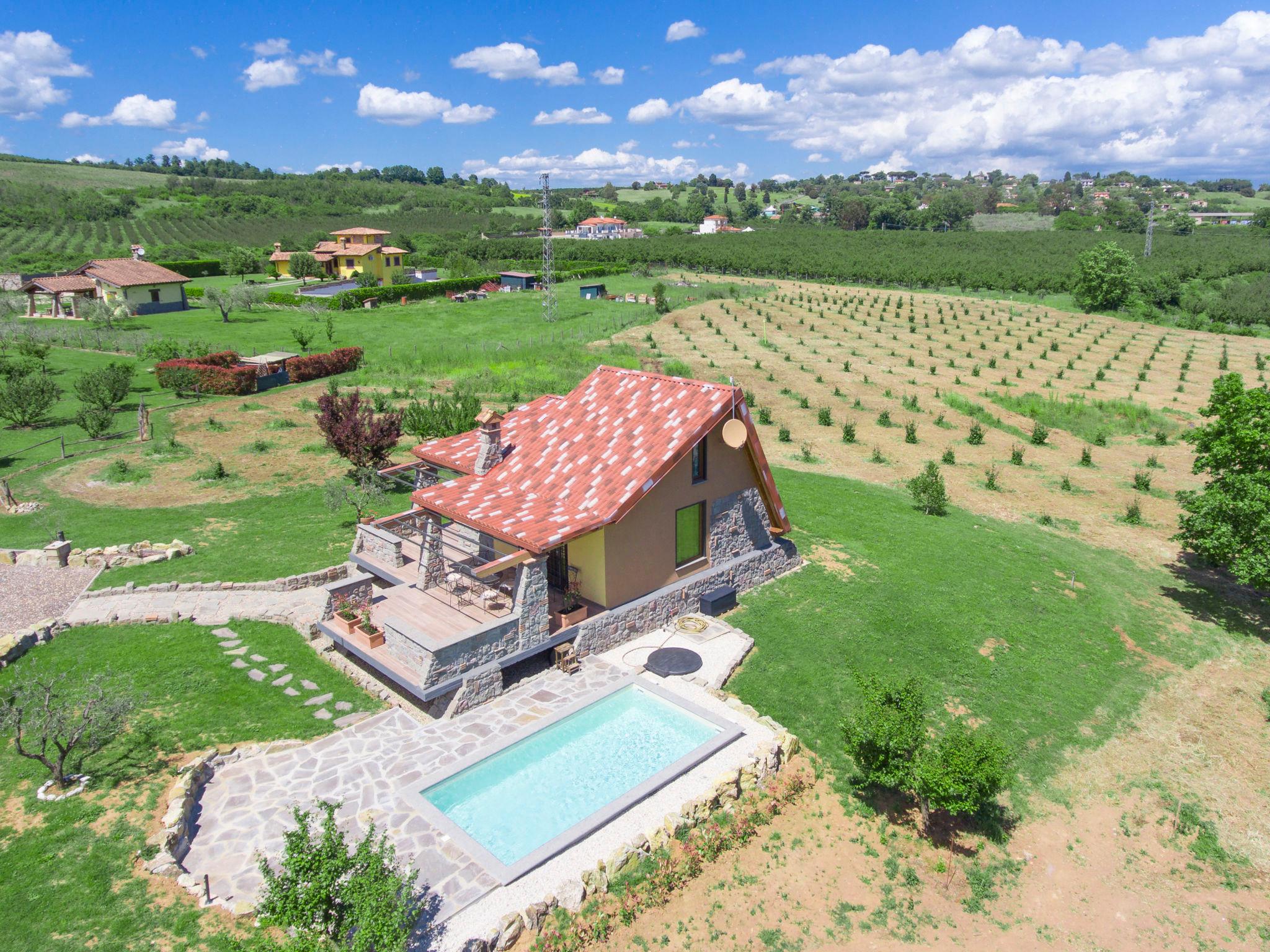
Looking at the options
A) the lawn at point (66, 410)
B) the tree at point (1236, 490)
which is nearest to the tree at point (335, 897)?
the tree at point (1236, 490)

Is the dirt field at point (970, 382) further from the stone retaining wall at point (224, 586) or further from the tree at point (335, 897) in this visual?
the tree at point (335, 897)

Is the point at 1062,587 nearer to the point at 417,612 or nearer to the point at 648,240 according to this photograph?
the point at 417,612

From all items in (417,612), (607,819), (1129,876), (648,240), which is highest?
(648,240)

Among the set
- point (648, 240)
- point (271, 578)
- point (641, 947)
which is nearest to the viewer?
point (641, 947)

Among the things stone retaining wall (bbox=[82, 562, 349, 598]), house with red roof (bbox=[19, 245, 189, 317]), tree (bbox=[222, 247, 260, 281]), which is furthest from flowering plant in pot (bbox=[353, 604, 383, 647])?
tree (bbox=[222, 247, 260, 281])

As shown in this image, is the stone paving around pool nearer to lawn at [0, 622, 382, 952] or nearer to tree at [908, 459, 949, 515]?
lawn at [0, 622, 382, 952]

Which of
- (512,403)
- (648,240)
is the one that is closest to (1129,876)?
(512,403)
